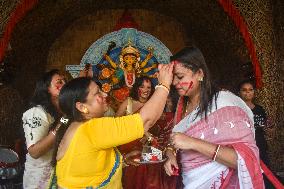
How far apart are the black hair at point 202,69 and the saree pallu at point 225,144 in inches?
2.1

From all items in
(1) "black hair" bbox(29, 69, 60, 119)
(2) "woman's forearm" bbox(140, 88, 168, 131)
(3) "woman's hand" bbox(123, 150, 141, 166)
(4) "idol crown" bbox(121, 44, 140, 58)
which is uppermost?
(4) "idol crown" bbox(121, 44, 140, 58)

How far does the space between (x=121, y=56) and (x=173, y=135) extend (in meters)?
4.99

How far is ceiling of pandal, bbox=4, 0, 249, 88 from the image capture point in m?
6.41

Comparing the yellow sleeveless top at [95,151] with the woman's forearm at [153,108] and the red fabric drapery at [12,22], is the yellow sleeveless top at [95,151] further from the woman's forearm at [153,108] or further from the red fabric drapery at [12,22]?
the red fabric drapery at [12,22]

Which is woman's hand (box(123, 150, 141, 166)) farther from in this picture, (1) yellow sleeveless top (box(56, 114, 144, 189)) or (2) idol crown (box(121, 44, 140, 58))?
(2) idol crown (box(121, 44, 140, 58))

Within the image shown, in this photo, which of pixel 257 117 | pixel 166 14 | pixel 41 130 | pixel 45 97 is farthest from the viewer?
pixel 166 14

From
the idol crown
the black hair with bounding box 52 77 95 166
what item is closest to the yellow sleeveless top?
the black hair with bounding box 52 77 95 166

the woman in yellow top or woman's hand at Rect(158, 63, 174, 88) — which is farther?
woman's hand at Rect(158, 63, 174, 88)

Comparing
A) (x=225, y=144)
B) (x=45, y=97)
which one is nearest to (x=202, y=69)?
(x=225, y=144)

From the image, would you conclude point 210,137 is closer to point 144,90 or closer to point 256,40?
point 144,90

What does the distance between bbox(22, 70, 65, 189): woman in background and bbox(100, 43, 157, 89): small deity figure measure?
3647 mm

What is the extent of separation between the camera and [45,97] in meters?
3.52

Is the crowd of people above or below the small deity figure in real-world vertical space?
below

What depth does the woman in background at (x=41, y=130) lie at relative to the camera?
10.6 feet
